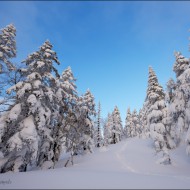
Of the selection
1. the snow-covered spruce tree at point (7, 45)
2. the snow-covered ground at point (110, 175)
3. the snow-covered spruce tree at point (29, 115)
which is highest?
the snow-covered spruce tree at point (7, 45)

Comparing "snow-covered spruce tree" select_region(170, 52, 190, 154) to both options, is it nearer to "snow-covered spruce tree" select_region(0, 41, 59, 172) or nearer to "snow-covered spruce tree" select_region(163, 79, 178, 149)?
"snow-covered spruce tree" select_region(163, 79, 178, 149)

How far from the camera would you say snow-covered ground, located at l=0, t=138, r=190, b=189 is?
7285 millimetres

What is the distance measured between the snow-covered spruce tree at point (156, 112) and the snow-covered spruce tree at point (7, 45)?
69.6ft

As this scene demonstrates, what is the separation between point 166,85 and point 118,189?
24076mm

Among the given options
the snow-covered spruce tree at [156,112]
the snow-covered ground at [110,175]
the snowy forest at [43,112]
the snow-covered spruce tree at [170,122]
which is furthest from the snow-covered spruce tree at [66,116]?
the snow-covered spruce tree at [170,122]

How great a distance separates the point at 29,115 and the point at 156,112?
65.7ft

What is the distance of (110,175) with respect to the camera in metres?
9.77

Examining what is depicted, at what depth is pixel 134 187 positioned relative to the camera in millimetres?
6875

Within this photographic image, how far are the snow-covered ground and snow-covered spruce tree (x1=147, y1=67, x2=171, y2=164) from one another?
7.65 ft

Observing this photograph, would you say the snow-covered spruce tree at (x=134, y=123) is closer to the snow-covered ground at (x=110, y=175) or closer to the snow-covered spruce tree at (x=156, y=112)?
the snow-covered spruce tree at (x=156, y=112)

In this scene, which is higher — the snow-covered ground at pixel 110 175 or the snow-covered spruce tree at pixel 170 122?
the snow-covered spruce tree at pixel 170 122

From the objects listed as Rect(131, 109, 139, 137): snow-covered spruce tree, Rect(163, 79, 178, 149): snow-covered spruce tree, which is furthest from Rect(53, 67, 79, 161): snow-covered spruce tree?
Rect(131, 109, 139, 137): snow-covered spruce tree

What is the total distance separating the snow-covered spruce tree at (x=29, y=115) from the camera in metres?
14.2

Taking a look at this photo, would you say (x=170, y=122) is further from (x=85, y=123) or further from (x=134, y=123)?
(x=134, y=123)
